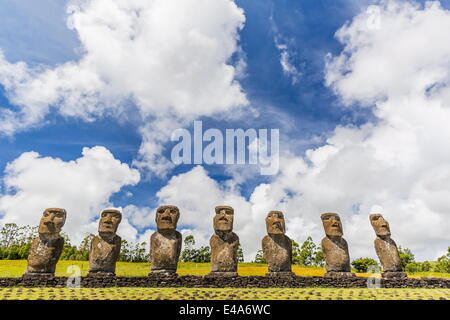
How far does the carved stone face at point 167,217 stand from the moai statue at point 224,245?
6.10 ft

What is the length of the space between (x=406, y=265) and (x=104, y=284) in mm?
45013

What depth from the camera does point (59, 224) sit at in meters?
16.8

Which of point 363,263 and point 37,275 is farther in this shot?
point 363,263

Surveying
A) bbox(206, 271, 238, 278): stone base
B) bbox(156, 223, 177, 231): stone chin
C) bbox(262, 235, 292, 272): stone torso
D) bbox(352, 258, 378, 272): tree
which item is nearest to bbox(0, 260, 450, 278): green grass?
bbox(156, 223, 177, 231): stone chin

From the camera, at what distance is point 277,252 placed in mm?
17594

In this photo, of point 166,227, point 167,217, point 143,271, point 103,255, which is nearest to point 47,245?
point 103,255

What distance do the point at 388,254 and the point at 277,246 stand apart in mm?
5578

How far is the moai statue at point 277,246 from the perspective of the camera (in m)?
17.4

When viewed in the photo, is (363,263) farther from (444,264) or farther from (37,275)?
(37,275)

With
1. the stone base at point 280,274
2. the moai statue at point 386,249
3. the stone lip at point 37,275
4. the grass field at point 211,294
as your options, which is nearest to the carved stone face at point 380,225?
the moai statue at point 386,249

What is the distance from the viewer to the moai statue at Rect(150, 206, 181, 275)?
16453 mm
